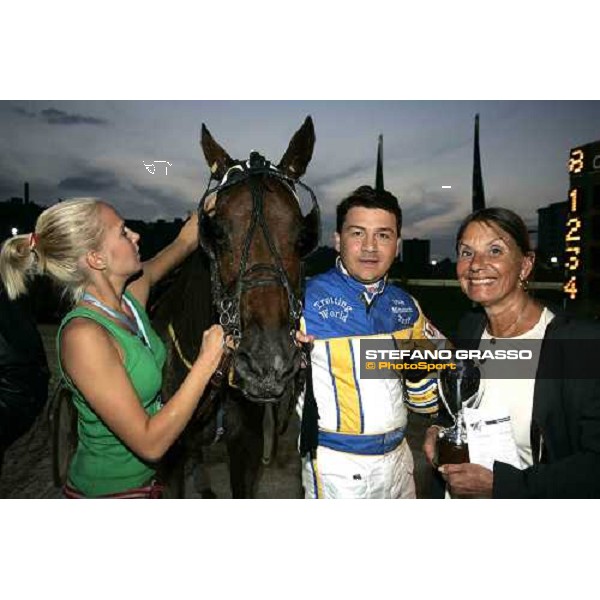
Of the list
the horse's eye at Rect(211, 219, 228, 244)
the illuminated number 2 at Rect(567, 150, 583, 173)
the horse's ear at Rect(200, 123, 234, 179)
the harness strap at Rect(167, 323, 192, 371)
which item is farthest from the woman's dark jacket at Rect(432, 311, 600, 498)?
the horse's ear at Rect(200, 123, 234, 179)

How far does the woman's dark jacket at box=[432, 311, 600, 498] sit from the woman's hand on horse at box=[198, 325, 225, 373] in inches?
55.1

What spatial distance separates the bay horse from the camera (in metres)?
1.98

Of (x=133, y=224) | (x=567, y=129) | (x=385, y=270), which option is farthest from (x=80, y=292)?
(x=567, y=129)

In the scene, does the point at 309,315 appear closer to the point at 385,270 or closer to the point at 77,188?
the point at 385,270

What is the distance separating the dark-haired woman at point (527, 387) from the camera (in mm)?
1872

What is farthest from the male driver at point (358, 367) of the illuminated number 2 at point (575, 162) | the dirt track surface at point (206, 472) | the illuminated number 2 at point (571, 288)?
the illuminated number 2 at point (571, 288)

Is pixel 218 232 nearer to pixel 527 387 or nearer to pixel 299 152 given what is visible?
pixel 299 152

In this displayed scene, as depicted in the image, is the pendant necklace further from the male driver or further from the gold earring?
the gold earring

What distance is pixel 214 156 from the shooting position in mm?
2713

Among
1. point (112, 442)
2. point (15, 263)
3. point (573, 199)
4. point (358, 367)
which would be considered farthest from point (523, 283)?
point (15, 263)

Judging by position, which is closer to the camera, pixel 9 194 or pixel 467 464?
pixel 467 464

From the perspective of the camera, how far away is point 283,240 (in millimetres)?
2221

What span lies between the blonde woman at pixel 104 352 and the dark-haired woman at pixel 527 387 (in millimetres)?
1323
